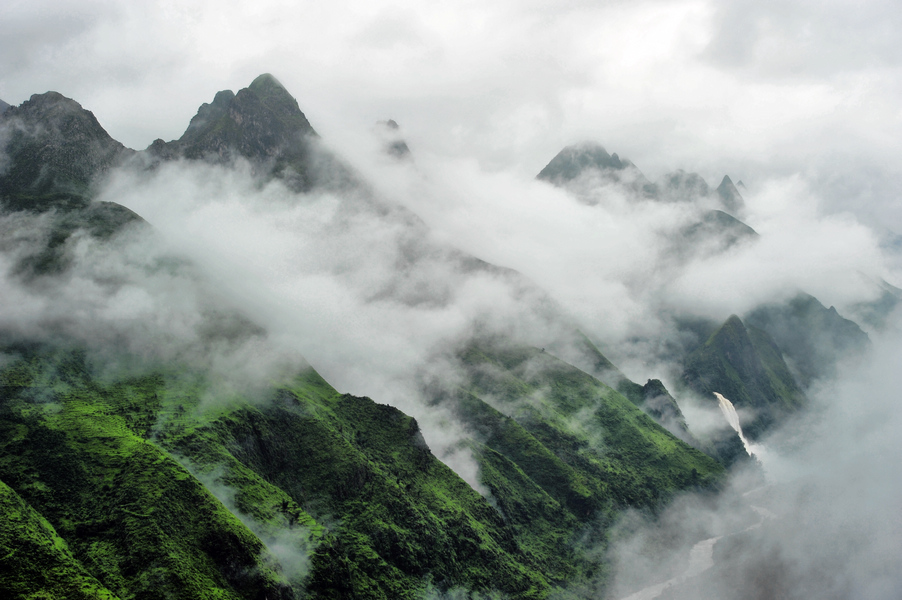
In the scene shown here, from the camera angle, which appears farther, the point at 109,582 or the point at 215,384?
the point at 215,384

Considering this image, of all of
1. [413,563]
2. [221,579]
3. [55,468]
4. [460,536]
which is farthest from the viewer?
[460,536]

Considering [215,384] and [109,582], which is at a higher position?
[215,384]

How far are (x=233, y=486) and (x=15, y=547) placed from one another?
53.7m

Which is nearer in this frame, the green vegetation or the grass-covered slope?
the green vegetation

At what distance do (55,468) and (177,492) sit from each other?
3171 cm

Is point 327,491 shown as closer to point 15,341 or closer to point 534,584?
point 534,584

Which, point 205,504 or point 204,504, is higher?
point 204,504

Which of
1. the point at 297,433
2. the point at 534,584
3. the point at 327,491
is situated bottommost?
the point at 534,584

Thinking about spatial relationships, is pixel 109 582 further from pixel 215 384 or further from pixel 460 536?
pixel 460 536

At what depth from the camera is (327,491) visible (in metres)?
177

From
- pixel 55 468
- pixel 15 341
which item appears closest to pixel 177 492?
pixel 55 468

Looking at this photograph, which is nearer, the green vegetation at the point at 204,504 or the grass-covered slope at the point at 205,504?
the green vegetation at the point at 204,504

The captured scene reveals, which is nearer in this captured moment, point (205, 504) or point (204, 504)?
point (204, 504)

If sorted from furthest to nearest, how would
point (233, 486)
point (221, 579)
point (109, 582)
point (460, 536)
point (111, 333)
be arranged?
point (111, 333) → point (460, 536) → point (233, 486) → point (221, 579) → point (109, 582)
